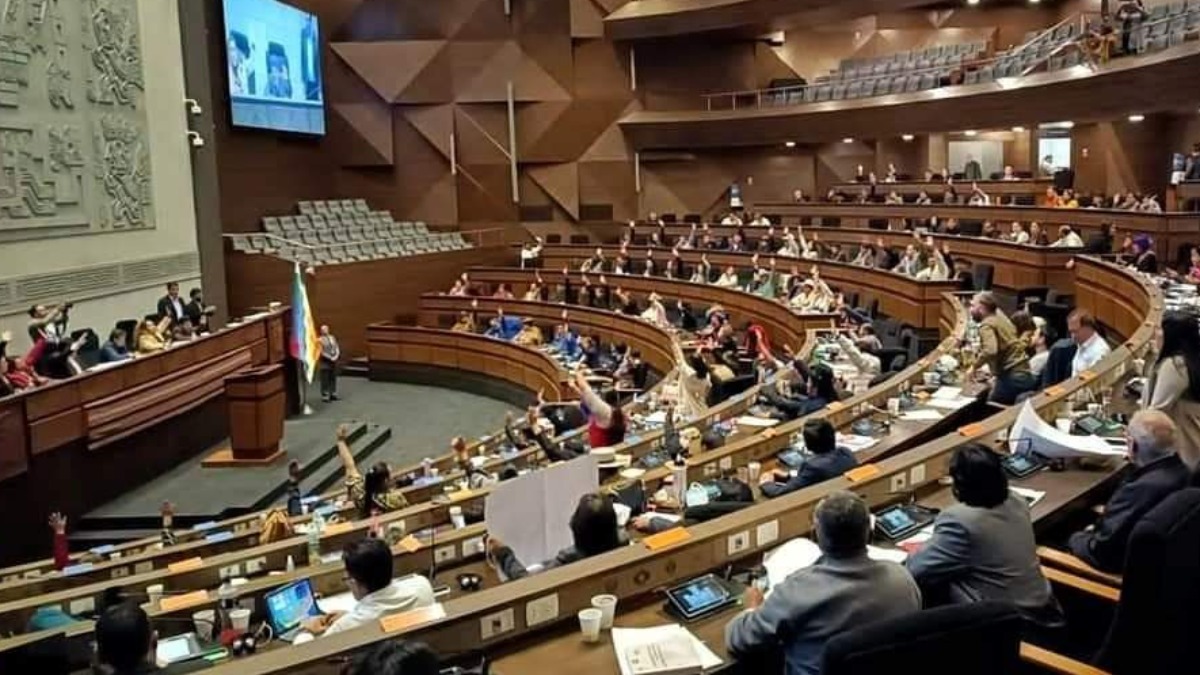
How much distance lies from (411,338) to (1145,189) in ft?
37.9

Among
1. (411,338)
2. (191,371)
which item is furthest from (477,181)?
(191,371)

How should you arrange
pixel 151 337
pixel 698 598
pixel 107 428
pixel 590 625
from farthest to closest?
pixel 151 337, pixel 107 428, pixel 698 598, pixel 590 625

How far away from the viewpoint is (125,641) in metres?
2.55

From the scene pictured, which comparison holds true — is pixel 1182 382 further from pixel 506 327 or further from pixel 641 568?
pixel 506 327

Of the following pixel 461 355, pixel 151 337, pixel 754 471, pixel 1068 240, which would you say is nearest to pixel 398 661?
pixel 754 471

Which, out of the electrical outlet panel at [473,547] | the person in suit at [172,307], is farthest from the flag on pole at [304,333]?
the electrical outlet panel at [473,547]

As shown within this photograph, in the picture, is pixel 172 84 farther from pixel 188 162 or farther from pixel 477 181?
pixel 477 181

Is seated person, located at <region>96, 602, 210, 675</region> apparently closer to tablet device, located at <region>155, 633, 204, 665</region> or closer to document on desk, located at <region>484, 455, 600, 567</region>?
tablet device, located at <region>155, 633, 204, 665</region>

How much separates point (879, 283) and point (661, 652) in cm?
959

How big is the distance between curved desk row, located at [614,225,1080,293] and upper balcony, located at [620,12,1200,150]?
228 cm

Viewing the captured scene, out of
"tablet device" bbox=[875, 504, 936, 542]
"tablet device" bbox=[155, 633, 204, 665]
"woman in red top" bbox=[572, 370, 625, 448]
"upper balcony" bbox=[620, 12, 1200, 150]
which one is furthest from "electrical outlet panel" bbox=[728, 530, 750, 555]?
"upper balcony" bbox=[620, 12, 1200, 150]

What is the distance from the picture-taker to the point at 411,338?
15.4 metres

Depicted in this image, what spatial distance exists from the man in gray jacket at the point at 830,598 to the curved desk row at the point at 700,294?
7768 mm

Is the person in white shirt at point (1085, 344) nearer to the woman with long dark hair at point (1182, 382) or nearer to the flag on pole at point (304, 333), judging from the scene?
the woman with long dark hair at point (1182, 382)
